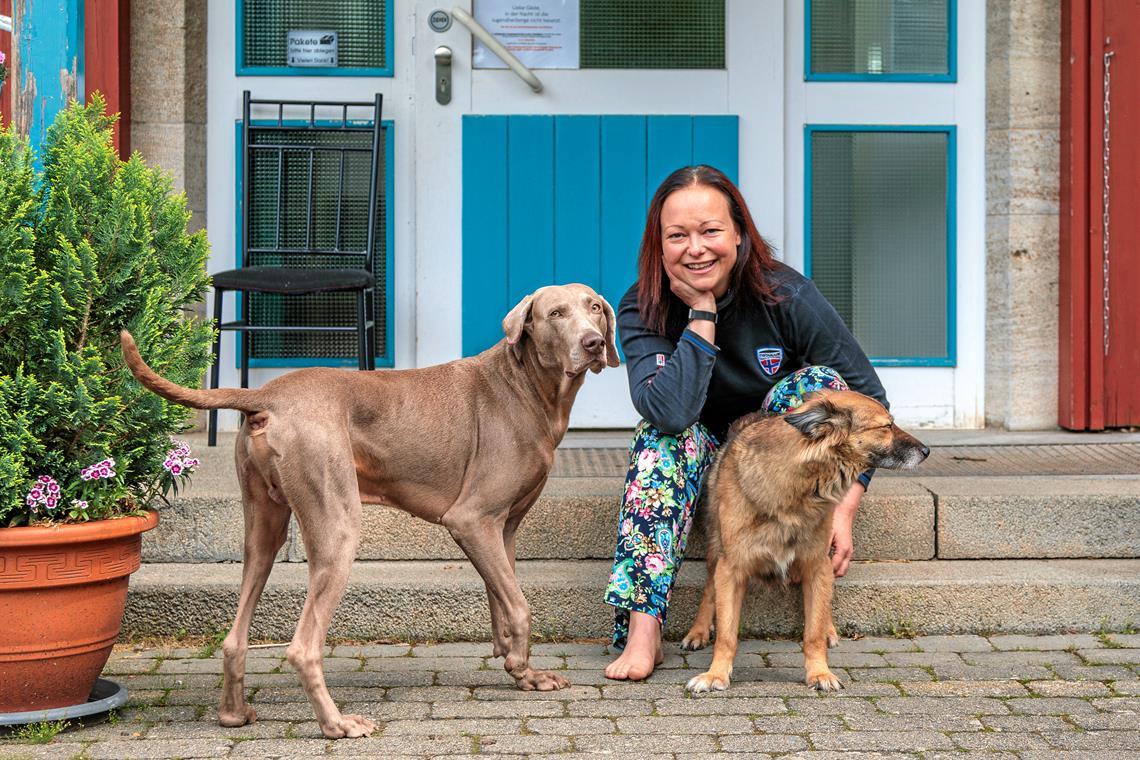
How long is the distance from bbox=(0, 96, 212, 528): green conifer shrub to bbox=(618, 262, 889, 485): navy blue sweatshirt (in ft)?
4.58

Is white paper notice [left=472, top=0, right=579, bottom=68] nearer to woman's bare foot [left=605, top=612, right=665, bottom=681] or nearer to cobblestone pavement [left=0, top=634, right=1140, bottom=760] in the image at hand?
cobblestone pavement [left=0, top=634, right=1140, bottom=760]

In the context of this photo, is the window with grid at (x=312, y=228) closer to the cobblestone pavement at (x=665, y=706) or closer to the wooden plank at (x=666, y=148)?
the wooden plank at (x=666, y=148)

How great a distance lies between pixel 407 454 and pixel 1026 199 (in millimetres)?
3835

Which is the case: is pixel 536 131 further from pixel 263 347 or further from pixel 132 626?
pixel 132 626

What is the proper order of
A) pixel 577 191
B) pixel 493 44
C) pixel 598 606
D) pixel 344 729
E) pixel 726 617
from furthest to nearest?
1. pixel 577 191
2. pixel 493 44
3. pixel 598 606
4. pixel 726 617
5. pixel 344 729

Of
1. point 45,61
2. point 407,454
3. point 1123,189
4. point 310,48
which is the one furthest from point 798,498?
point 45,61

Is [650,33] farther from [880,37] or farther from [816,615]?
[816,615]

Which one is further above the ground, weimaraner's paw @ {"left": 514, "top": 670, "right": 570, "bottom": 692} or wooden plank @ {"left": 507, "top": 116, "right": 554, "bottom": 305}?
wooden plank @ {"left": 507, "top": 116, "right": 554, "bottom": 305}

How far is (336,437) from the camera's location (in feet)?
12.0

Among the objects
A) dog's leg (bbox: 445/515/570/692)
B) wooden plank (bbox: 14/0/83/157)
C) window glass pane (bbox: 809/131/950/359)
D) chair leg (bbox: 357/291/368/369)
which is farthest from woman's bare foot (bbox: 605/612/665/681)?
wooden plank (bbox: 14/0/83/157)

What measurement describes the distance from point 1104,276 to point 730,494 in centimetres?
303

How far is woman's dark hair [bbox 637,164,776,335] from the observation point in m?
4.40

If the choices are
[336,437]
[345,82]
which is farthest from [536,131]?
[336,437]

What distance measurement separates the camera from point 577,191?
6.54 m
